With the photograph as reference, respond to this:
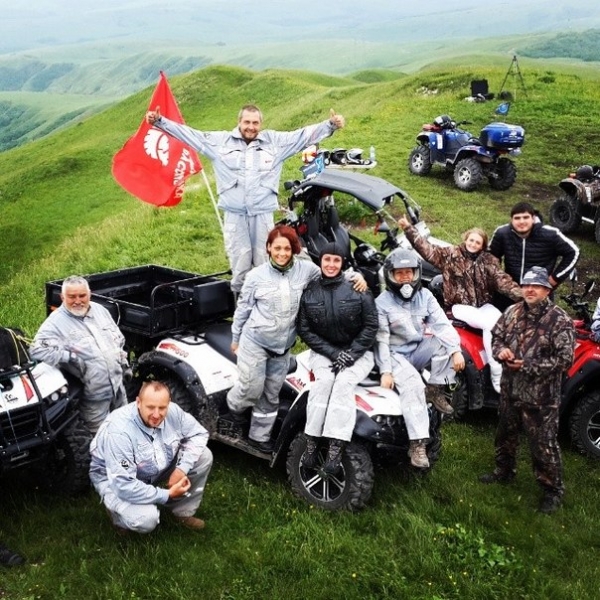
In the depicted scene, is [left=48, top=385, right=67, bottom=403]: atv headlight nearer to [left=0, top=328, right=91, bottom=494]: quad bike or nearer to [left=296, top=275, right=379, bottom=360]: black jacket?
[left=0, top=328, right=91, bottom=494]: quad bike

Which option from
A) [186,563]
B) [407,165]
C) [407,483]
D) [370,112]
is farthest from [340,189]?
[370,112]

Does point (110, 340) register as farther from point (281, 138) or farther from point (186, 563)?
point (281, 138)

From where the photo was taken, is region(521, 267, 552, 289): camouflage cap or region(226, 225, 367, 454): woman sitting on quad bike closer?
region(521, 267, 552, 289): camouflage cap

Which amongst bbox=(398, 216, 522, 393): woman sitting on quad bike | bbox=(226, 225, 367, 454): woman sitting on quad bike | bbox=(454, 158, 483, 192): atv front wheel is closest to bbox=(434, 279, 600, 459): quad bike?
bbox=(398, 216, 522, 393): woman sitting on quad bike

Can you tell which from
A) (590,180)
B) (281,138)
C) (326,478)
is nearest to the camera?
(326,478)

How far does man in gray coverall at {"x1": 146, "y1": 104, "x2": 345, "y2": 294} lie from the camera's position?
7.36 meters

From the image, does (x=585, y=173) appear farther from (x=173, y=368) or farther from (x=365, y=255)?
(x=173, y=368)

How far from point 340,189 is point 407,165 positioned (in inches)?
376

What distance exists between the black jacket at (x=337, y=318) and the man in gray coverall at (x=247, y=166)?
5.57ft

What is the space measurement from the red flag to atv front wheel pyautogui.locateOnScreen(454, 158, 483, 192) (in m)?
8.46

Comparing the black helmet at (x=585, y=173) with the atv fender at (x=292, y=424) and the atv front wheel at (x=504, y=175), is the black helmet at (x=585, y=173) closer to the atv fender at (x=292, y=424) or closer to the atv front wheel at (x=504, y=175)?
the atv front wheel at (x=504, y=175)

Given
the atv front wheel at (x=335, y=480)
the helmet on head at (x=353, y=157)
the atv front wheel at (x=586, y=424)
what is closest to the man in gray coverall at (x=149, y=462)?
the atv front wheel at (x=335, y=480)

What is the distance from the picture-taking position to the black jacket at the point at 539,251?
7195 mm

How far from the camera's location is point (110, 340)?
6.12 meters
